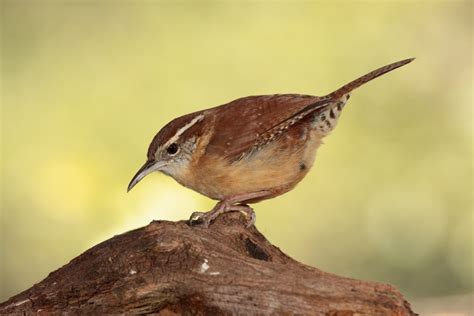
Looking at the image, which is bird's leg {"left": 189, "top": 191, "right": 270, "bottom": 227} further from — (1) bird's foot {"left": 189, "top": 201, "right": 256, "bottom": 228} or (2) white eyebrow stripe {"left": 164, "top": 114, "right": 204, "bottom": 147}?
(2) white eyebrow stripe {"left": 164, "top": 114, "right": 204, "bottom": 147}

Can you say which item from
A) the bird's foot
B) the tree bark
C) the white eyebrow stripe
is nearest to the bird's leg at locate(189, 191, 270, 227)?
the bird's foot

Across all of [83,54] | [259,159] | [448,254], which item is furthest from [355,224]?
[83,54]

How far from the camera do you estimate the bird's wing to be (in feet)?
14.4

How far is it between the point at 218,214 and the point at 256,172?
432mm

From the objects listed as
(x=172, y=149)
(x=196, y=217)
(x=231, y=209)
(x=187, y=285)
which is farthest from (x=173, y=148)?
(x=187, y=285)

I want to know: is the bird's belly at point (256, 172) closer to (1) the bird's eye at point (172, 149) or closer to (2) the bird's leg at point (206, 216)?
(1) the bird's eye at point (172, 149)

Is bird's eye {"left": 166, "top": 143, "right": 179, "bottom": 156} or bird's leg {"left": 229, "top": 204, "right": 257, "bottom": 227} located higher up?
bird's eye {"left": 166, "top": 143, "right": 179, "bottom": 156}

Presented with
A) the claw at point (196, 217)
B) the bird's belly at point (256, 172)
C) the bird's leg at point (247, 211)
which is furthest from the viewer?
the bird's belly at point (256, 172)

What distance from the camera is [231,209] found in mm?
4074

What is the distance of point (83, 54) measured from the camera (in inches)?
279

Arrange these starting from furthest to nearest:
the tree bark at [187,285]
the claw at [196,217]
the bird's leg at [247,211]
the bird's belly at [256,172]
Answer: the bird's belly at [256,172] < the bird's leg at [247,211] < the claw at [196,217] < the tree bark at [187,285]

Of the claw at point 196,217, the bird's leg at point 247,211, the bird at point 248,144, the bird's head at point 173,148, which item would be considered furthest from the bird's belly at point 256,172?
the claw at point 196,217

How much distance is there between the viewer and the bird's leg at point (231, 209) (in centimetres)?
387

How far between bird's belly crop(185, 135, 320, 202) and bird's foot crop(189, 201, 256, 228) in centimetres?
15
